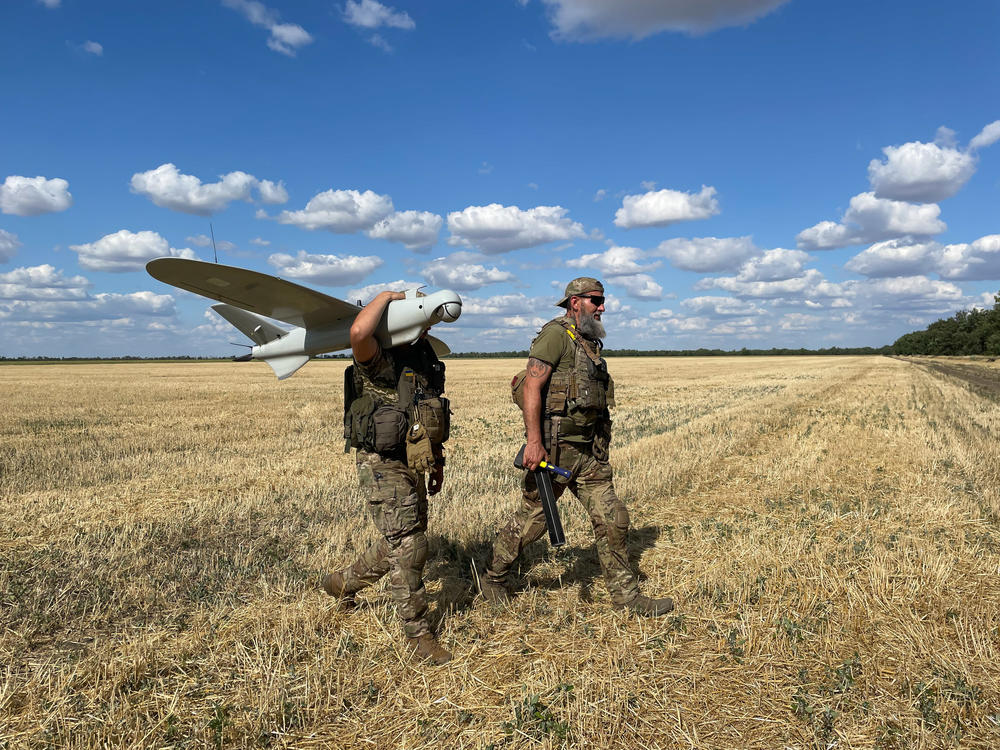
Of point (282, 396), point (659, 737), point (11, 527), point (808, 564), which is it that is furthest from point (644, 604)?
point (282, 396)

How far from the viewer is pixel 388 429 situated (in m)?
4.10

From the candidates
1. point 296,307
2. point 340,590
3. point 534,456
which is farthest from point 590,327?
point 340,590

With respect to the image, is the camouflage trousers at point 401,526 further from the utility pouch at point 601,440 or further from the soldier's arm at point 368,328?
the utility pouch at point 601,440

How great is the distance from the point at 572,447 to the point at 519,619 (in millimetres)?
1384

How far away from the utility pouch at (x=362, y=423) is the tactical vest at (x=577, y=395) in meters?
1.17

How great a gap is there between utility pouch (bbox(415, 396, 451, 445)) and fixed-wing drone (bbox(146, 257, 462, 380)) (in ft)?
1.54

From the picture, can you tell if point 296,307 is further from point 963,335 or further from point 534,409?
point 963,335

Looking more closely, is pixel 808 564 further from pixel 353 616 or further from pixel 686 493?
pixel 353 616

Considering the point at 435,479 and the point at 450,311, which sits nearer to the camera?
the point at 450,311

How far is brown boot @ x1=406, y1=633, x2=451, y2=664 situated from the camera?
12.9 ft

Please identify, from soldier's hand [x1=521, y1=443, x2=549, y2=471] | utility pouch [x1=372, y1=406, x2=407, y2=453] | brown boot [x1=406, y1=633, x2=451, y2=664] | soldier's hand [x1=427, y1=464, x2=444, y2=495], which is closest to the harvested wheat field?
brown boot [x1=406, y1=633, x2=451, y2=664]

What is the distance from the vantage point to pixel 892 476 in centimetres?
888

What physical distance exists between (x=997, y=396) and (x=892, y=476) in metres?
19.9

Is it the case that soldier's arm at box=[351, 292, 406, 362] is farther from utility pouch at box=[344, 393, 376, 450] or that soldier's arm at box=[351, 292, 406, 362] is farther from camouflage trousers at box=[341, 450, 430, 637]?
camouflage trousers at box=[341, 450, 430, 637]
